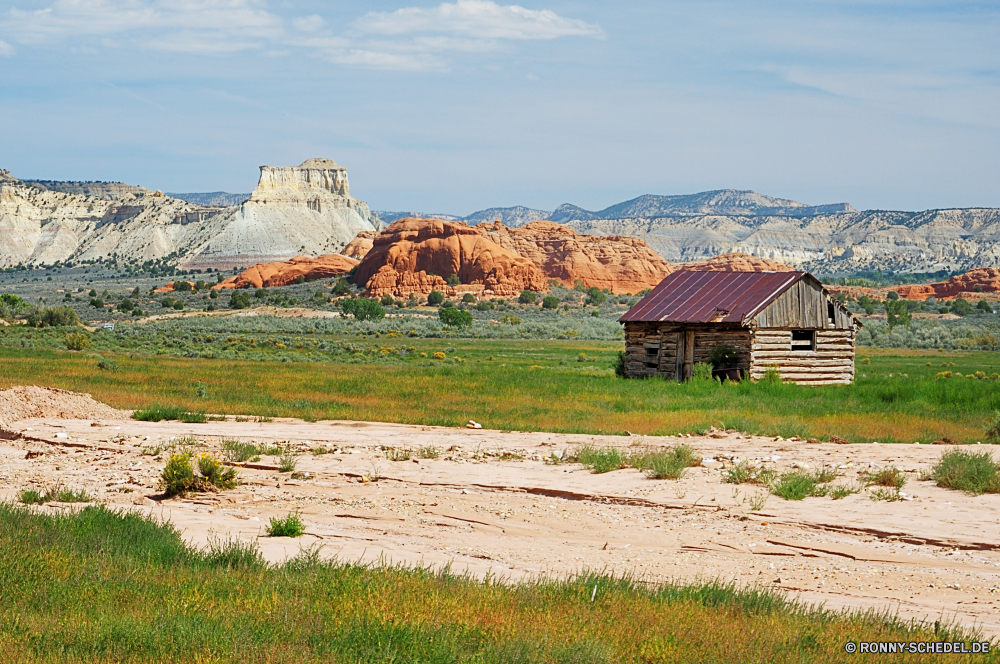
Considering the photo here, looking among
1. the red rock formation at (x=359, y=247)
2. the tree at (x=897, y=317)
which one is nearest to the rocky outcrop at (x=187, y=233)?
the red rock formation at (x=359, y=247)

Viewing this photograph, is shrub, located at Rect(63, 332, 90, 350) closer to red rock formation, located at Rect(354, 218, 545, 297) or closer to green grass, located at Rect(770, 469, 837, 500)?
green grass, located at Rect(770, 469, 837, 500)

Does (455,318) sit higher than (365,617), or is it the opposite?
(365,617)

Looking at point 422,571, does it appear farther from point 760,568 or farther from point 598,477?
point 598,477

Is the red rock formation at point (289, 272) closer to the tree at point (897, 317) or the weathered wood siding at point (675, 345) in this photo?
the tree at point (897, 317)

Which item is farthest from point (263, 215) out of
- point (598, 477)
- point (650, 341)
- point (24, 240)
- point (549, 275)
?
point (598, 477)

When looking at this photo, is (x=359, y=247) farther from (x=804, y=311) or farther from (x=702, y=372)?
(x=702, y=372)

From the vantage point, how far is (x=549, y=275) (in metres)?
144

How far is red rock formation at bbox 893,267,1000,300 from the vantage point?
411 feet

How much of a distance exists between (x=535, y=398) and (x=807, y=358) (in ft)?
32.0

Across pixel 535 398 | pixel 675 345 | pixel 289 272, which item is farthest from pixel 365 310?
pixel 535 398

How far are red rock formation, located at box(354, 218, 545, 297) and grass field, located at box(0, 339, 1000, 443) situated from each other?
7682cm

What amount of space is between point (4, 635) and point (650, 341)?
2682 centimetres

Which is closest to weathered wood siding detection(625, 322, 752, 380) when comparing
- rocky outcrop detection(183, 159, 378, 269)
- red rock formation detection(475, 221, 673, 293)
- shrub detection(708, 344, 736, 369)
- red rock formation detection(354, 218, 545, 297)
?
shrub detection(708, 344, 736, 369)

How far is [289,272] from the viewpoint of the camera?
128 meters
